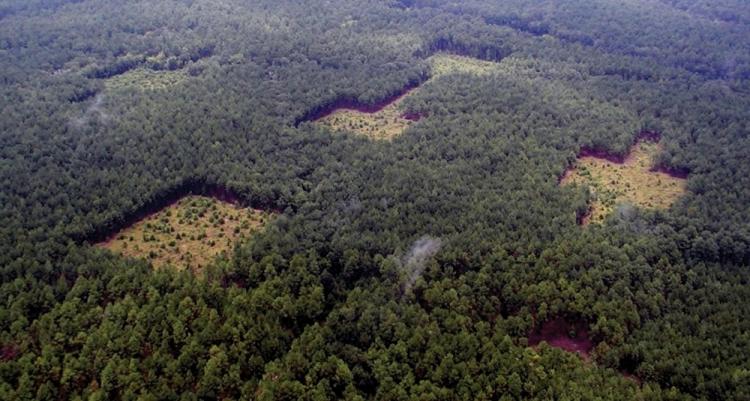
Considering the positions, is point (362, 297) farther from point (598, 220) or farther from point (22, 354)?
point (598, 220)

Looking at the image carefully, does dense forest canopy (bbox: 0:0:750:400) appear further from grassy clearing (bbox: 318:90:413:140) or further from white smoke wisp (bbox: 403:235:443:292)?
grassy clearing (bbox: 318:90:413:140)

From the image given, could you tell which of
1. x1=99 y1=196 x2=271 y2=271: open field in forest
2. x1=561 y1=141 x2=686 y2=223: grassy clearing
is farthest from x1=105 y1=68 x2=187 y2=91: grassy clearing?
x1=561 y1=141 x2=686 y2=223: grassy clearing

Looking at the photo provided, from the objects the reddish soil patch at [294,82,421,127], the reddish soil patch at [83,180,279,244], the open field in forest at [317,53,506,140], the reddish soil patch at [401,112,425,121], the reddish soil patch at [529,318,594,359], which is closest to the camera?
the reddish soil patch at [529,318,594,359]

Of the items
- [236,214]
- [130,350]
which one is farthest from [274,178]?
[130,350]

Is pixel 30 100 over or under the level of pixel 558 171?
over

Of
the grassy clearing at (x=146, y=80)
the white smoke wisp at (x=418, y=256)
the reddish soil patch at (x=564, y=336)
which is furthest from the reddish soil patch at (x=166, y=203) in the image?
the reddish soil patch at (x=564, y=336)
